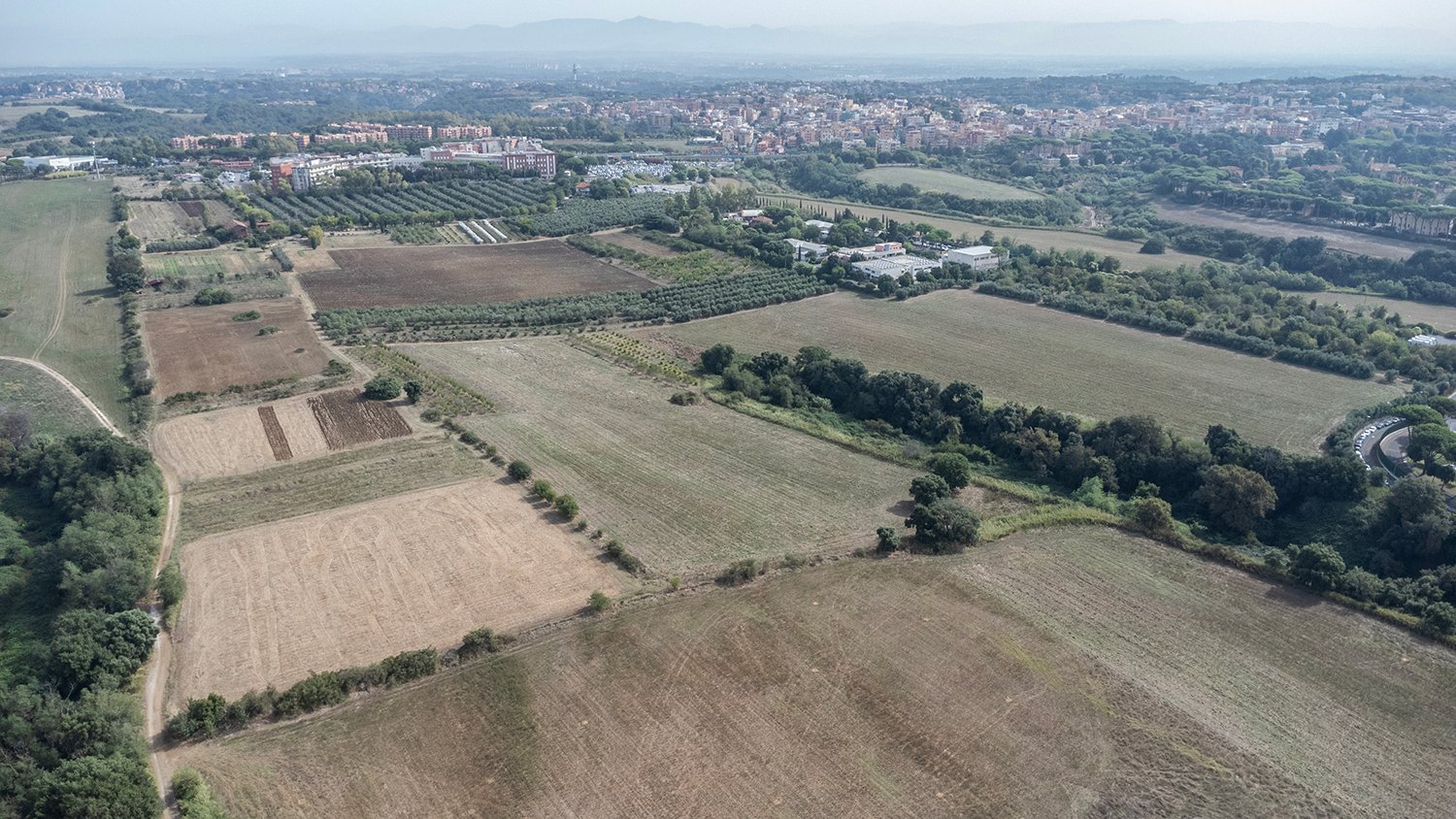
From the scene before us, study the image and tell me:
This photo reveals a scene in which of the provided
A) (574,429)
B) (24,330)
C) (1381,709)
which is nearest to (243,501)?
(574,429)

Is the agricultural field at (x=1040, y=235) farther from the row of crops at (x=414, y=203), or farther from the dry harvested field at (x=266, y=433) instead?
the dry harvested field at (x=266, y=433)

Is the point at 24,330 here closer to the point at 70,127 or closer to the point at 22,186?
the point at 22,186

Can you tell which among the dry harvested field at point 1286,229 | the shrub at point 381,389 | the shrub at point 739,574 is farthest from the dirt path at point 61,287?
the dry harvested field at point 1286,229

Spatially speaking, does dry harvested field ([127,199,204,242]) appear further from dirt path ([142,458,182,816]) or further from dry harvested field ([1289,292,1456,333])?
dry harvested field ([1289,292,1456,333])

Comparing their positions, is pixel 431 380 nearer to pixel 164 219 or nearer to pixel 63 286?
pixel 63 286

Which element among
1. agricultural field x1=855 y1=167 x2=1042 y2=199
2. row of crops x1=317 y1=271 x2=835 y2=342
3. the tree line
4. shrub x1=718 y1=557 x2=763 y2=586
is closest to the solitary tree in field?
the tree line

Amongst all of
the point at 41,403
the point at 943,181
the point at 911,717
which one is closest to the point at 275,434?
the point at 41,403
